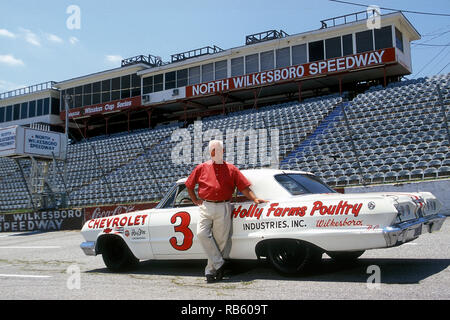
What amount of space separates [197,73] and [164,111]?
492 cm

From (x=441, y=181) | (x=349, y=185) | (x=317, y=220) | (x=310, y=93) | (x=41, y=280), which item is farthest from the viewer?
(x=310, y=93)

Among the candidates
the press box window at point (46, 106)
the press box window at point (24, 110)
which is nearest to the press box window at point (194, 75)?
the press box window at point (46, 106)

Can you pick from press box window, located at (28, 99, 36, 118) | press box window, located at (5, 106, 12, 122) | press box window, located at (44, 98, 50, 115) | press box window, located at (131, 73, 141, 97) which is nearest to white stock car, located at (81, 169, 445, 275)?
press box window, located at (131, 73, 141, 97)

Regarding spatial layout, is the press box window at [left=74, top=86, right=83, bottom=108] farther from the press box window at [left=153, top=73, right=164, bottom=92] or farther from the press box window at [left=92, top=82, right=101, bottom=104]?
the press box window at [left=153, top=73, right=164, bottom=92]

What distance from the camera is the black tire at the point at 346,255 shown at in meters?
6.32

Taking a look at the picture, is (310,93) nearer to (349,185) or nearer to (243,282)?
(349,185)

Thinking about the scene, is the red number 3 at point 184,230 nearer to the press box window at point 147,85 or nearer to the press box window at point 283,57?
the press box window at point 283,57

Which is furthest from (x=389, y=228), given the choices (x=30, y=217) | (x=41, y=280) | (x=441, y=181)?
(x=30, y=217)

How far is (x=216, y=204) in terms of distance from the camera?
5.75 meters

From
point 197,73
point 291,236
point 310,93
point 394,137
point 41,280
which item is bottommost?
point 41,280

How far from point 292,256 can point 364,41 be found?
23.3m

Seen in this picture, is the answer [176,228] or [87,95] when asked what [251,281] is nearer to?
[176,228]

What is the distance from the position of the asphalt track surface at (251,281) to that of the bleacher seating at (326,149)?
23.7ft
